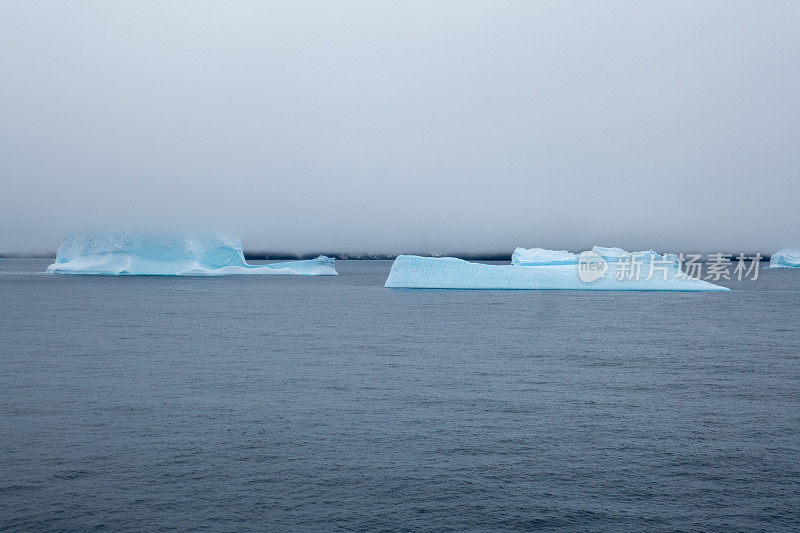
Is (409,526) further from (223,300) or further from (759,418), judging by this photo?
(223,300)

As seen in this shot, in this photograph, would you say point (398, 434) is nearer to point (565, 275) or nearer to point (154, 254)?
point (565, 275)

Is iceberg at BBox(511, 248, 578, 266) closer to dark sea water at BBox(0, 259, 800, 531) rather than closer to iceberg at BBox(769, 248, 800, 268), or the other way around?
dark sea water at BBox(0, 259, 800, 531)

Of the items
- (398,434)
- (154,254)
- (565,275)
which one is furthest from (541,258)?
(398,434)

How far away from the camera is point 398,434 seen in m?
6.48

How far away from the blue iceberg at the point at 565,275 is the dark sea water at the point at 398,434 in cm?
1705

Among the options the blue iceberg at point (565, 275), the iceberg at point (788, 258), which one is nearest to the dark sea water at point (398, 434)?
the blue iceberg at point (565, 275)

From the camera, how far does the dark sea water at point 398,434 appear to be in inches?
181

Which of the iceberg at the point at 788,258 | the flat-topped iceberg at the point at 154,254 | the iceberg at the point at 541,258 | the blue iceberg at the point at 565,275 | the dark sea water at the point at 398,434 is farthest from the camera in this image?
the iceberg at the point at 788,258

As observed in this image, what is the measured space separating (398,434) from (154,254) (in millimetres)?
38342

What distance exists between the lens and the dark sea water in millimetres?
4602

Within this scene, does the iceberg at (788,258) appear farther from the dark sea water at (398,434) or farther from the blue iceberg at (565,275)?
the dark sea water at (398,434)

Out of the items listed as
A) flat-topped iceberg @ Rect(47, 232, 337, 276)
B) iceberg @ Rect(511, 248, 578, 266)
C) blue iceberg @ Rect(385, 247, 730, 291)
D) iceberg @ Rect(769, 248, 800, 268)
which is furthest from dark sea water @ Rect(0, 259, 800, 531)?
iceberg @ Rect(769, 248, 800, 268)

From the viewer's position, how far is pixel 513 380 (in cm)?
945

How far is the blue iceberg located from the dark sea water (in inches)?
671
